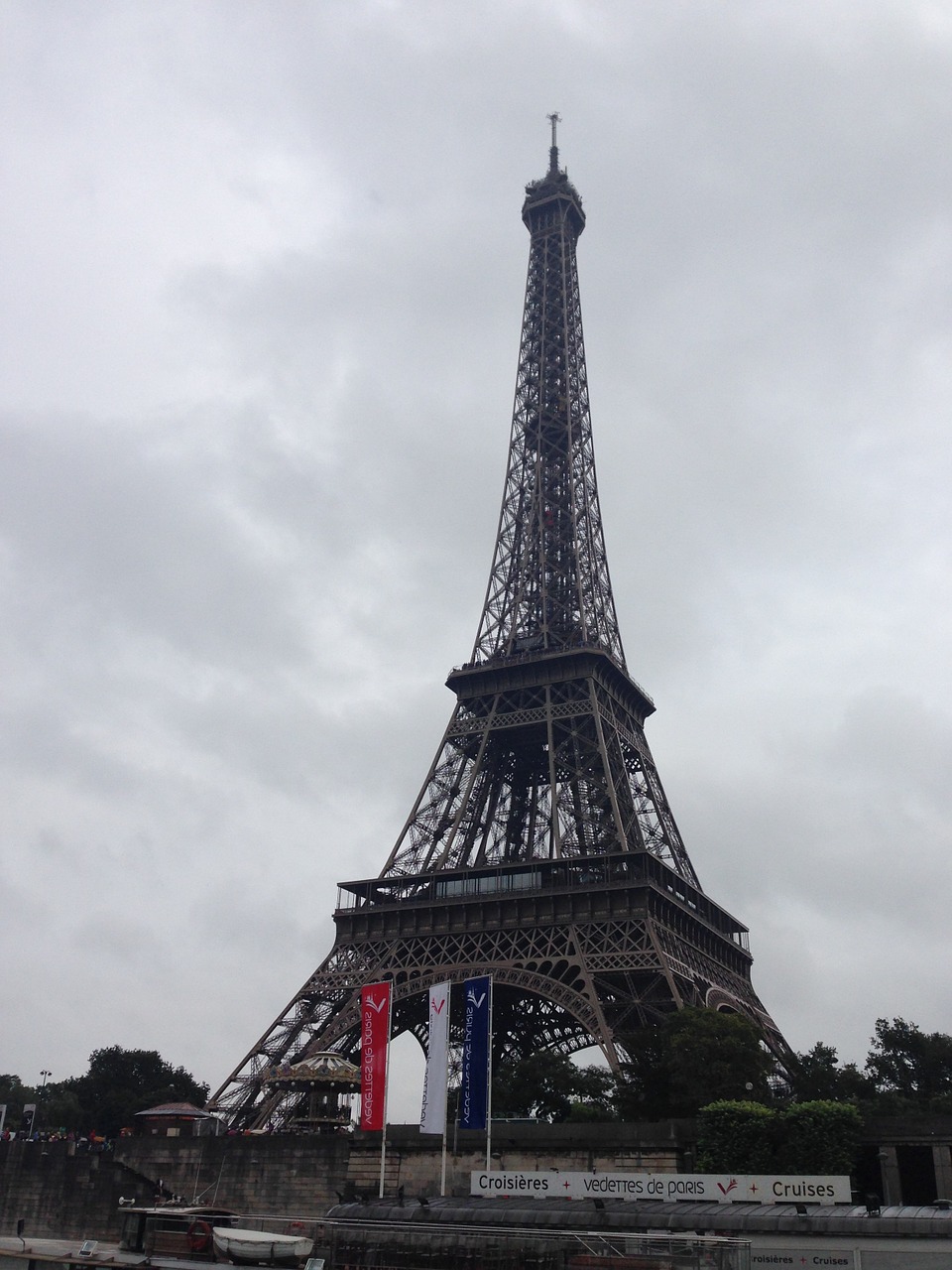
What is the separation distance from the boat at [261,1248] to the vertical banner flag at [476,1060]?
13.5m

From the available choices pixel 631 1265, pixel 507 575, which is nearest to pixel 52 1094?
pixel 507 575

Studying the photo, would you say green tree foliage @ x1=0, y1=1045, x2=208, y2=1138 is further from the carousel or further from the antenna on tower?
the antenna on tower

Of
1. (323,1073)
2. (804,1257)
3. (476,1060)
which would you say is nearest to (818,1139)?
(476,1060)

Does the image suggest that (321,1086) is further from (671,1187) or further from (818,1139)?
(671,1187)

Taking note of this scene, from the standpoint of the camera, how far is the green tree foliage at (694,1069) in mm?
55438

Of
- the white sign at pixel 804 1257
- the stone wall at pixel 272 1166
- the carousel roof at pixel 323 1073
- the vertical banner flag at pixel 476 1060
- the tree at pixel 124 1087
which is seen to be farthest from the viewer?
the tree at pixel 124 1087

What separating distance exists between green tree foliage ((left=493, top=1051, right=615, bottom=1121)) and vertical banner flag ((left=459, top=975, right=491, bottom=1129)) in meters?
18.2

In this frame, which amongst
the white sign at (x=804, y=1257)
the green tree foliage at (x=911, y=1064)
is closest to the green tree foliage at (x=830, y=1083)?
the green tree foliage at (x=911, y=1064)

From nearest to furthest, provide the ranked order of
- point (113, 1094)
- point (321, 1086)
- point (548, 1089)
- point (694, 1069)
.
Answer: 1. point (694, 1069)
2. point (321, 1086)
3. point (548, 1089)
4. point (113, 1094)

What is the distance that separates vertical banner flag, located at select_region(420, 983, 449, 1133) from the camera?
151 ft

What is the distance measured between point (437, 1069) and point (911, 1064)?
135 feet

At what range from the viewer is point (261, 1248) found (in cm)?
3222

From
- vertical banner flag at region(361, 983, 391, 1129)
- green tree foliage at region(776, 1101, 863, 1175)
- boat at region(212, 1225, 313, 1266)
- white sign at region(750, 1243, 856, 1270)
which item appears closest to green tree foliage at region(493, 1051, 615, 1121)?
green tree foliage at region(776, 1101, 863, 1175)

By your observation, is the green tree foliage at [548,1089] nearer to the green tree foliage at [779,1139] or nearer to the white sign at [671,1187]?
the green tree foliage at [779,1139]
